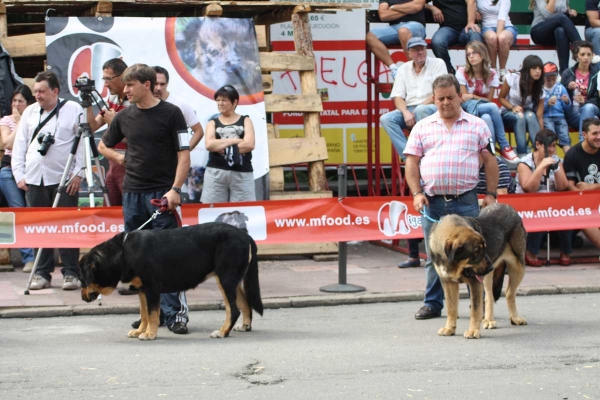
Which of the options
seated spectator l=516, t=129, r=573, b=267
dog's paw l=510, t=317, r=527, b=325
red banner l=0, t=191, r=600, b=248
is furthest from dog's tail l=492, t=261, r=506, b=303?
seated spectator l=516, t=129, r=573, b=267

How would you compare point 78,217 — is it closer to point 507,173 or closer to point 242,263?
point 242,263

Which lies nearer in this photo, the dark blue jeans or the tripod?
the tripod

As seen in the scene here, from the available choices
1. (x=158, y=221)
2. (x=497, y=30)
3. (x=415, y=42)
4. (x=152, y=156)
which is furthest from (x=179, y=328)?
(x=497, y=30)

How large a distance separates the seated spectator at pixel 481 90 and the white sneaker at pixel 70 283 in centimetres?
555

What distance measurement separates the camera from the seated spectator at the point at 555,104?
13930 mm

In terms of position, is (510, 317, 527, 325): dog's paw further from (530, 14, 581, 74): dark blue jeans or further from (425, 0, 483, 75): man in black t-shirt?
(530, 14, 581, 74): dark blue jeans

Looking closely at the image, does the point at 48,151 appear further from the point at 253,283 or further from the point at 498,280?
the point at 498,280

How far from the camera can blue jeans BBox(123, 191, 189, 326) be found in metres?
8.25

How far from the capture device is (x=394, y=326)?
8555mm

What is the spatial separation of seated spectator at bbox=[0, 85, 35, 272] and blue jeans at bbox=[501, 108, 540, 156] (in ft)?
21.1

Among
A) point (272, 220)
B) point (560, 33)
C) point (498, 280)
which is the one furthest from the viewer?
point (560, 33)

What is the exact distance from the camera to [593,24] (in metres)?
14.9

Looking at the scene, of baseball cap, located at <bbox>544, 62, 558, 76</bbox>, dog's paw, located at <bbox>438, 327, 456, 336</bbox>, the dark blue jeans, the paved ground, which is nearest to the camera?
dog's paw, located at <bbox>438, 327, 456, 336</bbox>

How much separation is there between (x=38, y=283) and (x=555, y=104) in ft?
25.1
